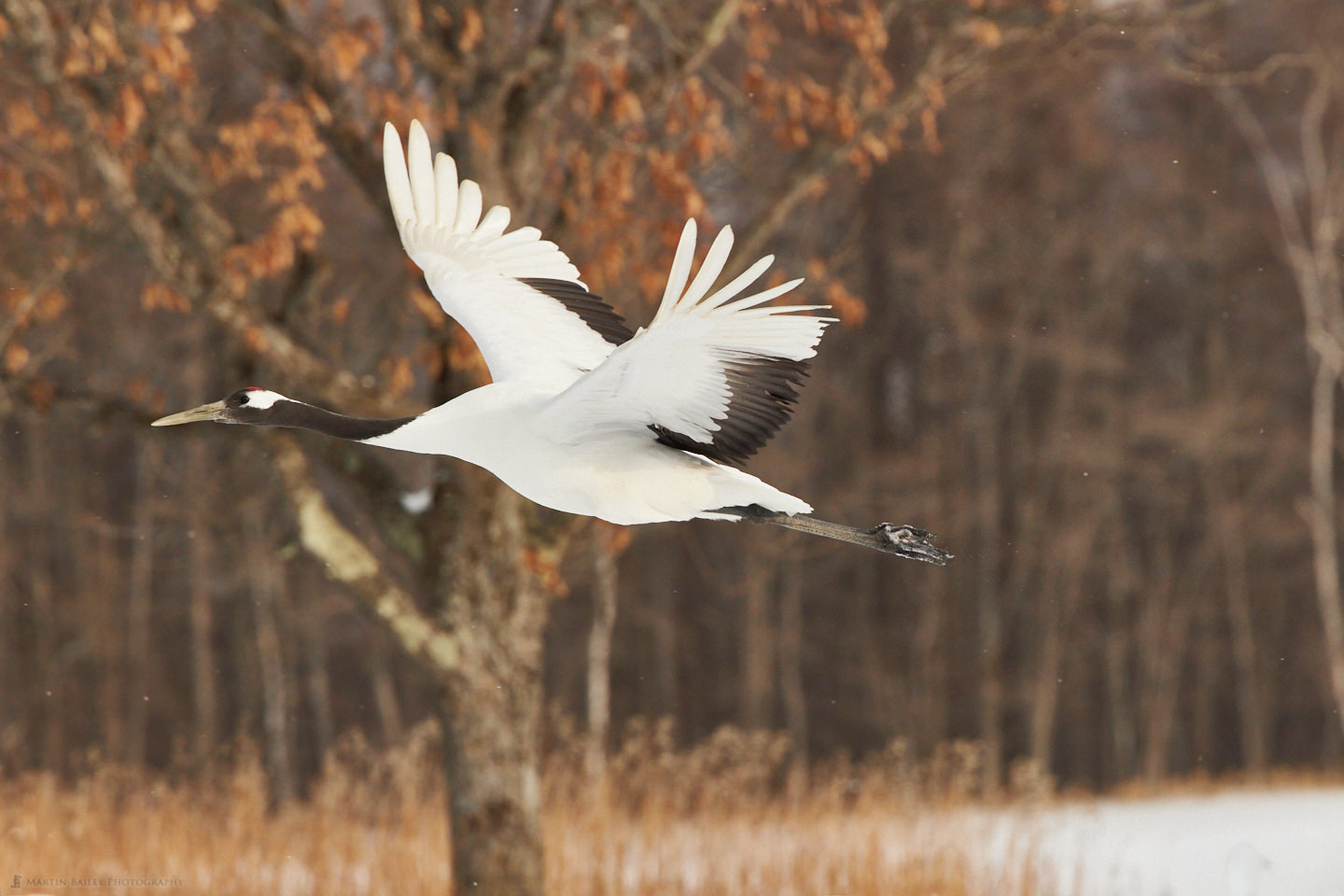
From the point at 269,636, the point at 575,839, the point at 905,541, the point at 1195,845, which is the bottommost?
the point at 1195,845

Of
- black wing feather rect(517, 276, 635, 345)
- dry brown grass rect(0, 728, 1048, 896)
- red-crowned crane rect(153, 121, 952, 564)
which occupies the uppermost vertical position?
black wing feather rect(517, 276, 635, 345)

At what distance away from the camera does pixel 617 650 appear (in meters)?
18.0

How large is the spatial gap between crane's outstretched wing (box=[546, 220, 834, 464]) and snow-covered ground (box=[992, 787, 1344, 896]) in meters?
3.97

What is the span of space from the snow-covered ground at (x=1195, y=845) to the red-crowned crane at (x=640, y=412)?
12.6 ft

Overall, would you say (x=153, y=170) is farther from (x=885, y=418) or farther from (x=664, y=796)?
(x=885, y=418)

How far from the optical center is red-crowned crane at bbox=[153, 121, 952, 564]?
2.51 metres

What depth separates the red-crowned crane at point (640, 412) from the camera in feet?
8.25

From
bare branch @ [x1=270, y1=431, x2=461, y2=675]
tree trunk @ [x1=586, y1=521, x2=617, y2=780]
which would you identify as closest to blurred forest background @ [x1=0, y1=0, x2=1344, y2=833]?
tree trunk @ [x1=586, y1=521, x2=617, y2=780]

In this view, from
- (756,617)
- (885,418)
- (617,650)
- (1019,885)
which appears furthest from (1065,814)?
(617,650)

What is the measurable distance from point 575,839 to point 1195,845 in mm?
4377

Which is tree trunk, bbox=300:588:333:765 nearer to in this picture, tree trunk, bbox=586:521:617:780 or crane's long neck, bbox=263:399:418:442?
tree trunk, bbox=586:521:617:780

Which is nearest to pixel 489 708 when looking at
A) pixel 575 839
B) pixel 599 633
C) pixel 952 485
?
pixel 575 839

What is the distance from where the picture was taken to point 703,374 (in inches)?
107

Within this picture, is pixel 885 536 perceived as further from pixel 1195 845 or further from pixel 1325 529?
pixel 1325 529
